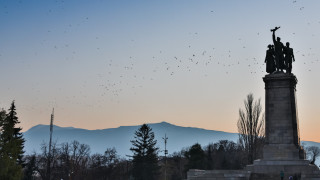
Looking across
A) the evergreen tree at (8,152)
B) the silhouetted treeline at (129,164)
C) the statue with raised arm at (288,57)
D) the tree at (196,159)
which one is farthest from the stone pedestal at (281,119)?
the silhouetted treeline at (129,164)

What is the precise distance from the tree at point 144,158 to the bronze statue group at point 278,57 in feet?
128

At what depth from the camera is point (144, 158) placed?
65.4 metres

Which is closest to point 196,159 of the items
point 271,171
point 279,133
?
point 279,133

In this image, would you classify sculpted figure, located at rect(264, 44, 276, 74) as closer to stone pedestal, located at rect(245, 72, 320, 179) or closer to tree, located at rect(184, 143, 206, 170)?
stone pedestal, located at rect(245, 72, 320, 179)

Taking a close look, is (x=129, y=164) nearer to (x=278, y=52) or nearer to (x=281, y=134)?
(x=278, y=52)

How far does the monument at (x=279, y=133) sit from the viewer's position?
25734 millimetres

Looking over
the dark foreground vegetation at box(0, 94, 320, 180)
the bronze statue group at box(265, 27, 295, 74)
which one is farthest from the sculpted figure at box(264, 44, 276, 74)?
the dark foreground vegetation at box(0, 94, 320, 180)

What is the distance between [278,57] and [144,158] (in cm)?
4035

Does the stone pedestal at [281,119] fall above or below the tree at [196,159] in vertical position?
above

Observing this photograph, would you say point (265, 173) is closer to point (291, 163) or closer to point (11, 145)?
point (291, 163)

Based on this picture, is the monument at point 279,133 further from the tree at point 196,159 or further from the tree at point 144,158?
the tree at point 144,158

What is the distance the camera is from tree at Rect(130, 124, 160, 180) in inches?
2532

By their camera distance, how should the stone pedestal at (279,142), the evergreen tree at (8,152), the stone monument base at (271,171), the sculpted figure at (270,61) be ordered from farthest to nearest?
1. the evergreen tree at (8,152)
2. the sculpted figure at (270,61)
3. the stone pedestal at (279,142)
4. the stone monument base at (271,171)

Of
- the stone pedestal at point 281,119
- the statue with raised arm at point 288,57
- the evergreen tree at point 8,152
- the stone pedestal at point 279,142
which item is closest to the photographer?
the stone pedestal at point 279,142
